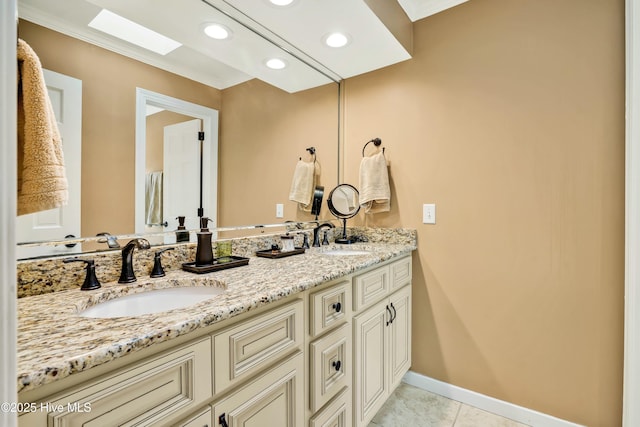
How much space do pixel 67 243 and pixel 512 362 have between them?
6.97 feet

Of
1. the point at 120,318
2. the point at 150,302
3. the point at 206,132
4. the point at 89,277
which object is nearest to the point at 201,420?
the point at 120,318

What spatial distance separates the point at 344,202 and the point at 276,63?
998mm

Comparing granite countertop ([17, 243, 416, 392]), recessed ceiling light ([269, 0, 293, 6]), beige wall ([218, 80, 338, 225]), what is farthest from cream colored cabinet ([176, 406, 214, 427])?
recessed ceiling light ([269, 0, 293, 6])

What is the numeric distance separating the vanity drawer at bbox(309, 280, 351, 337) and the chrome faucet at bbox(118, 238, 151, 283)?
0.63 metres

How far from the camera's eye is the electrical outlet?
74.3 inches

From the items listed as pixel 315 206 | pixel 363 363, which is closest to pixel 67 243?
pixel 363 363

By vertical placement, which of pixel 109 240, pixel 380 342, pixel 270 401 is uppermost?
pixel 109 240

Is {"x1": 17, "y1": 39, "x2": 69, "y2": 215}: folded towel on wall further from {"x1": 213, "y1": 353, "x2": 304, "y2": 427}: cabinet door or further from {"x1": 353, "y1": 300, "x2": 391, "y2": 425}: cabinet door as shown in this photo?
{"x1": 353, "y1": 300, "x2": 391, "y2": 425}: cabinet door

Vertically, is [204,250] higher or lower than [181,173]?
lower

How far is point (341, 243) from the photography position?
2.05 meters

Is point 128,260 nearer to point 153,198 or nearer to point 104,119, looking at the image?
point 153,198

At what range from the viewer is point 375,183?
2.00 metres

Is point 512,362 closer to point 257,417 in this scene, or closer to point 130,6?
point 257,417

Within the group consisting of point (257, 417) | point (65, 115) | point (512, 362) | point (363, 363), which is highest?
point (65, 115)
